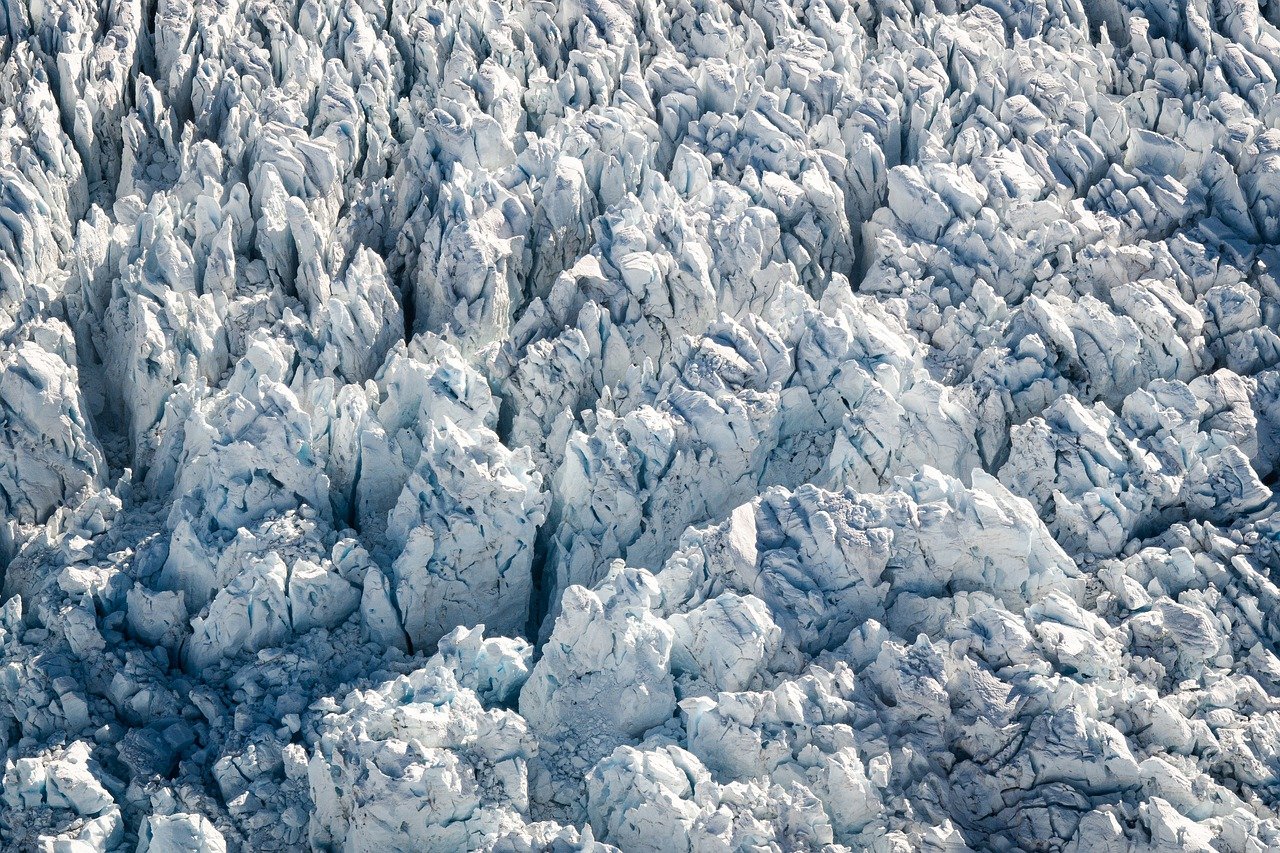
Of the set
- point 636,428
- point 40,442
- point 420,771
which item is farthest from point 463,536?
point 40,442

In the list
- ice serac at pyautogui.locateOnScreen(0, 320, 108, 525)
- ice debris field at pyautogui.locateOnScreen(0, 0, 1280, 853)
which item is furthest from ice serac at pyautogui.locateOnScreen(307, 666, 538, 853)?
ice serac at pyautogui.locateOnScreen(0, 320, 108, 525)

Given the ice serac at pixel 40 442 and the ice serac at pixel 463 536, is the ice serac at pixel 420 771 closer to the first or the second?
the ice serac at pixel 463 536

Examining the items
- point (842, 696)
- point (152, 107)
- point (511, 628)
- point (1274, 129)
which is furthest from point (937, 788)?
point (152, 107)

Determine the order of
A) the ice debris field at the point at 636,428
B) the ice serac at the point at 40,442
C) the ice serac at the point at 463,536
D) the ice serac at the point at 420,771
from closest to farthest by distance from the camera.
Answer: the ice serac at the point at 420,771 → the ice debris field at the point at 636,428 → the ice serac at the point at 463,536 → the ice serac at the point at 40,442

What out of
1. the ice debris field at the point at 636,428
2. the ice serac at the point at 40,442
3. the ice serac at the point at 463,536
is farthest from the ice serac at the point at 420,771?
the ice serac at the point at 40,442

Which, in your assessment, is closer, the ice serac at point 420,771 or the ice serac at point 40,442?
the ice serac at point 420,771

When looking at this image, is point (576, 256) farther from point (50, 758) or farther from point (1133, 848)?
point (1133, 848)

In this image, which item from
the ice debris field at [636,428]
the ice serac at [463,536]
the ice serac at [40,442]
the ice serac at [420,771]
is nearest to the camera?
the ice serac at [420,771]

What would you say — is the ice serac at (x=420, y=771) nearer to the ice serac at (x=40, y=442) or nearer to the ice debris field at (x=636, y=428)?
the ice debris field at (x=636, y=428)

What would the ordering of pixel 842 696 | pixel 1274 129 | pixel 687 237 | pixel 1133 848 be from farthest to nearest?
1. pixel 1274 129
2. pixel 687 237
3. pixel 842 696
4. pixel 1133 848

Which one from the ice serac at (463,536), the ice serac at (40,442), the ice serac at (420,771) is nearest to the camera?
the ice serac at (420,771)
